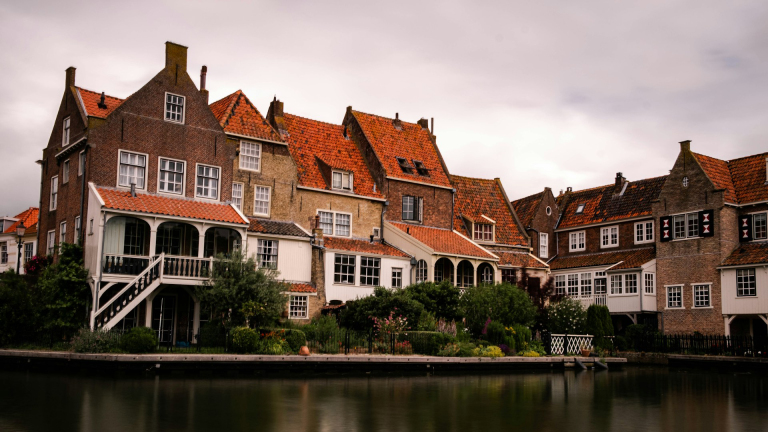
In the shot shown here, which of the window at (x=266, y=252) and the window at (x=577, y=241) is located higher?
the window at (x=577, y=241)

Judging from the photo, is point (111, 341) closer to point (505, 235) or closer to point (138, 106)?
point (138, 106)

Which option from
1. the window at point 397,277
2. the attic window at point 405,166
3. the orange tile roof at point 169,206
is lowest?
the window at point 397,277

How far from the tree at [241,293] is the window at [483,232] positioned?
2033 centimetres

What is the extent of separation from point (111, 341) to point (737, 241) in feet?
117

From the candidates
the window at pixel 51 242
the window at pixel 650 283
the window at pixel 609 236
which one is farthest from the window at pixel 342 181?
the window at pixel 609 236

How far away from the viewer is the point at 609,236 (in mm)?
52812

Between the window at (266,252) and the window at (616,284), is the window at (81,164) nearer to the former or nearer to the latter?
the window at (266,252)

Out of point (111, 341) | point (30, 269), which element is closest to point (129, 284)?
point (111, 341)

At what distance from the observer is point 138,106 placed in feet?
111

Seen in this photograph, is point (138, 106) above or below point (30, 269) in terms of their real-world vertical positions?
above

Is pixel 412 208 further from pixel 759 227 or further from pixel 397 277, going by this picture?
pixel 759 227

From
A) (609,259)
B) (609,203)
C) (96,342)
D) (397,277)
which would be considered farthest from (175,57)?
(609,203)

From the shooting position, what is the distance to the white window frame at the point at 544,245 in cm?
5544

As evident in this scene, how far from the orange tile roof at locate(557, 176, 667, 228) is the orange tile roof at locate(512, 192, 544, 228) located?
255cm
